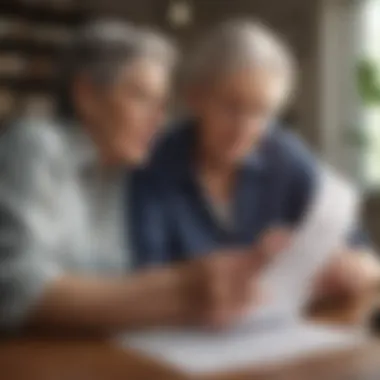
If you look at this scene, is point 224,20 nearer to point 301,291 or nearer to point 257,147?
point 257,147

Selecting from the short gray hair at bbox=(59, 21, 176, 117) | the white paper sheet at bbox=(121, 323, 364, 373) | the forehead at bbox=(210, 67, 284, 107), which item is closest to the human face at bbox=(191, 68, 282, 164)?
the forehead at bbox=(210, 67, 284, 107)

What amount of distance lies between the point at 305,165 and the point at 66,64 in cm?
32

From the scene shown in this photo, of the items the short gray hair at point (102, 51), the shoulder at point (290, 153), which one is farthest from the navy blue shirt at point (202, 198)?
the short gray hair at point (102, 51)

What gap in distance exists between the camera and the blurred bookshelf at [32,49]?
933 mm

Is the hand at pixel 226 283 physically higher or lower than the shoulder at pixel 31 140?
lower

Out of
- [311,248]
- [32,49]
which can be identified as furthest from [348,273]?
[32,49]

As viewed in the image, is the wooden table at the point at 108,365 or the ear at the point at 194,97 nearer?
the wooden table at the point at 108,365

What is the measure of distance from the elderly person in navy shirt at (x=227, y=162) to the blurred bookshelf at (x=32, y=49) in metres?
0.15

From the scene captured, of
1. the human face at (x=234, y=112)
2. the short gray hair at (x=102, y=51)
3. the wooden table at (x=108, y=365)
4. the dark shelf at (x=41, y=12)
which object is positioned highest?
the dark shelf at (x=41, y=12)

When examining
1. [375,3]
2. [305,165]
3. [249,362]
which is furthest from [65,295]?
[375,3]

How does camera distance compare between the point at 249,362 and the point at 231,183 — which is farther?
the point at 231,183

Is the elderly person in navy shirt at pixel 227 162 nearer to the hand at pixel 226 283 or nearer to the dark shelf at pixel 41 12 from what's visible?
the hand at pixel 226 283

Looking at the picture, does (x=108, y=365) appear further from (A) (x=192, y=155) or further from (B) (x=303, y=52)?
(B) (x=303, y=52)

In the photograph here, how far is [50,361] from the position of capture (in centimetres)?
89
